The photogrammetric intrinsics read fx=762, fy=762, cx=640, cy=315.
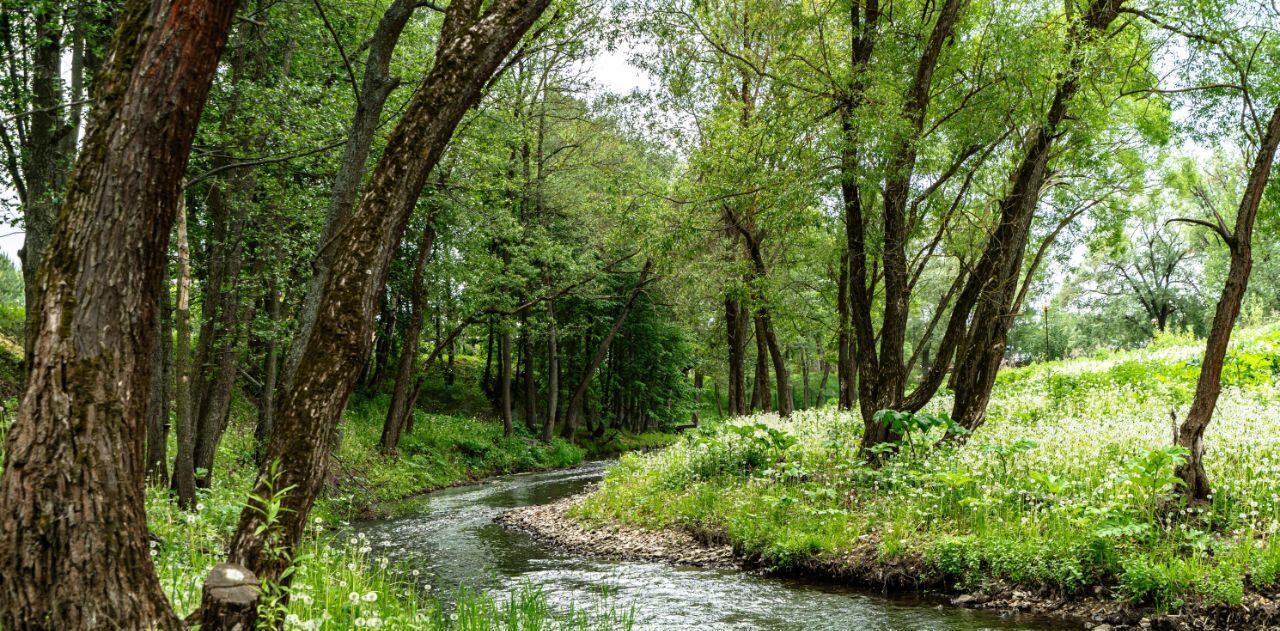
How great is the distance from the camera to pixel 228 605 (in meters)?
3.65

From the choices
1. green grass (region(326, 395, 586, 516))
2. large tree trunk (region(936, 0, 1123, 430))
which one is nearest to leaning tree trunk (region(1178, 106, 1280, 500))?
large tree trunk (region(936, 0, 1123, 430))

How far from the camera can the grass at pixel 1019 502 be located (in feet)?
24.4

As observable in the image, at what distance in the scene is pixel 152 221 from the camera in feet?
12.1

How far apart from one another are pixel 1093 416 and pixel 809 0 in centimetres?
908

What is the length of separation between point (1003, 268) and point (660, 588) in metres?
7.29

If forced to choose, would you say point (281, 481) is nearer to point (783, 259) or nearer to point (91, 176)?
point (91, 176)

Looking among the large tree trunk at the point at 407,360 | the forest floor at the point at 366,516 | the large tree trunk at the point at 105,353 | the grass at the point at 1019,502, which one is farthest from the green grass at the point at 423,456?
the large tree trunk at the point at 105,353

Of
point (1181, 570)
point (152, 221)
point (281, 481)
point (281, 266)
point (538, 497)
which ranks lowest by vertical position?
point (538, 497)

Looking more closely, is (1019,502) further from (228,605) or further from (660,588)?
(228,605)

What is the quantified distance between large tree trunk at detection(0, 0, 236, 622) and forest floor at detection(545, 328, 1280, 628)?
7.56 meters

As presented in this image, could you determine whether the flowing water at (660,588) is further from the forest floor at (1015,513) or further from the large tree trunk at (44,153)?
the large tree trunk at (44,153)

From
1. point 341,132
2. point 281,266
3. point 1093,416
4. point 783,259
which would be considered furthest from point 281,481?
point 783,259

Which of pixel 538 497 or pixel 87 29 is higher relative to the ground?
pixel 87 29

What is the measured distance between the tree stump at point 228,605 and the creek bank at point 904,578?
6816 millimetres
